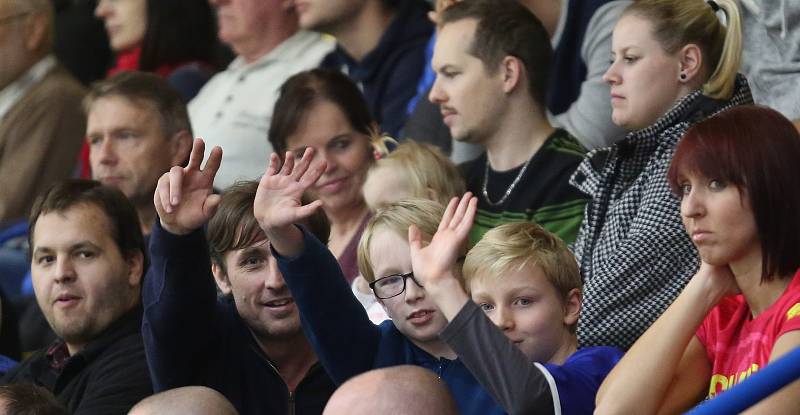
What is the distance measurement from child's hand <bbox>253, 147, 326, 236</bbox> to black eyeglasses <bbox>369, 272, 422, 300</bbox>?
1.06 ft

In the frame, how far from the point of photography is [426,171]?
185 inches

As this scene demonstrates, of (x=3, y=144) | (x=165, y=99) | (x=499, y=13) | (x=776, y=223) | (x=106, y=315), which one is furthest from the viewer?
(x=3, y=144)

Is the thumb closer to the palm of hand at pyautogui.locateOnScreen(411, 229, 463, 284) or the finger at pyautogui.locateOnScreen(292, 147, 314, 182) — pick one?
the finger at pyautogui.locateOnScreen(292, 147, 314, 182)

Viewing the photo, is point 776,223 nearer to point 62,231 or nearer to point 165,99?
point 62,231

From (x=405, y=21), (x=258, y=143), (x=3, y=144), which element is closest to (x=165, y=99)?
(x=258, y=143)

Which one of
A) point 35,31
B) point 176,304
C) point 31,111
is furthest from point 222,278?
point 35,31

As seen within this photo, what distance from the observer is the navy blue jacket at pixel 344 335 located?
3727 mm

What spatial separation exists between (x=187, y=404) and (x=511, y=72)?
198cm

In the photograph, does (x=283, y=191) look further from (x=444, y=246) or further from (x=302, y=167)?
(x=444, y=246)

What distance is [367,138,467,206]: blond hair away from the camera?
15.3 ft

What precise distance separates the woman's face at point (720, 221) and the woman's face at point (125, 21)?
429 cm

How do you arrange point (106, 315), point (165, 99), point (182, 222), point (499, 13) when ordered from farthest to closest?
point (165, 99)
point (499, 13)
point (106, 315)
point (182, 222)

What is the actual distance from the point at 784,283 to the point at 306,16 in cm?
319

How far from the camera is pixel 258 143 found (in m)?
6.22
